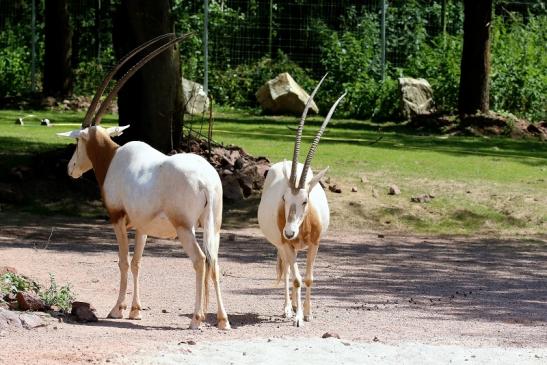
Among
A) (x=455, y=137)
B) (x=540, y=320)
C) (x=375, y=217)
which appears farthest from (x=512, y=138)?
(x=540, y=320)

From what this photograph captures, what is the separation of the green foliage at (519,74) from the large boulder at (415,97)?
125cm

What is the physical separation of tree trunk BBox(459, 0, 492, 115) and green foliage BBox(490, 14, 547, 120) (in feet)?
6.04

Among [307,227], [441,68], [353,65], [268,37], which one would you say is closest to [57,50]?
[268,37]

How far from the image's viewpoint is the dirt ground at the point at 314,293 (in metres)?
7.84

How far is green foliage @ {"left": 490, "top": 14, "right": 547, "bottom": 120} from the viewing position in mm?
24281

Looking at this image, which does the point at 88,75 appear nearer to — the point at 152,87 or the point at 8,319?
the point at 152,87

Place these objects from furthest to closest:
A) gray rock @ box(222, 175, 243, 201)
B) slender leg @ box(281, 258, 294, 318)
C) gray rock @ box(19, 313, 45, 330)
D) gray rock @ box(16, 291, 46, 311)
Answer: gray rock @ box(222, 175, 243, 201), slender leg @ box(281, 258, 294, 318), gray rock @ box(16, 291, 46, 311), gray rock @ box(19, 313, 45, 330)

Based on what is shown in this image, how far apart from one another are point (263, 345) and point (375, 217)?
24.3 feet

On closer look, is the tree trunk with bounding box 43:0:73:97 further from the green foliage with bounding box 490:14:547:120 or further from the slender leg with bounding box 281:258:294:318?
the slender leg with bounding box 281:258:294:318

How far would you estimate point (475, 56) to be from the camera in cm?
2231


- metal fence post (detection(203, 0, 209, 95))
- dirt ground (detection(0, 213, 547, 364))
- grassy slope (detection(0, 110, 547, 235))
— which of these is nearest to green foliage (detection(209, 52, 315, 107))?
metal fence post (detection(203, 0, 209, 95))

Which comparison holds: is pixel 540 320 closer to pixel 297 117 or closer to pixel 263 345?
pixel 263 345

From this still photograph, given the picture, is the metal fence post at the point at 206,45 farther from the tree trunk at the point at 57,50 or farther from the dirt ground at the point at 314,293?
the dirt ground at the point at 314,293

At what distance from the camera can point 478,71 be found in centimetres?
2241
